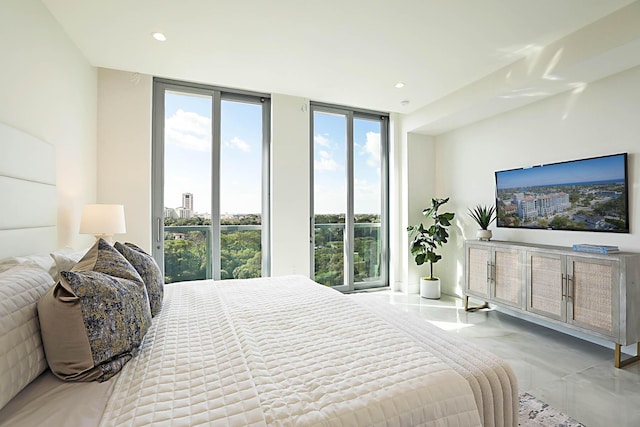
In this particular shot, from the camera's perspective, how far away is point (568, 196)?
3.06 m

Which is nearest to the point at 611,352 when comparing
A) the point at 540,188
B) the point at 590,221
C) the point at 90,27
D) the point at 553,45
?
the point at 590,221

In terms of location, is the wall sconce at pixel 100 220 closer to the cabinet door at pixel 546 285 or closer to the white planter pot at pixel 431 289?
Result: the white planter pot at pixel 431 289

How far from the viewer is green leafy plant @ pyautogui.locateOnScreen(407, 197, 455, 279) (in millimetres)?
4289

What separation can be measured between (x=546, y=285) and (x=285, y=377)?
116 inches

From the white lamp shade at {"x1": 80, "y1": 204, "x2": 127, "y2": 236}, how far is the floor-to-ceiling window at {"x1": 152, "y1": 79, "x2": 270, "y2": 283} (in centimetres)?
89

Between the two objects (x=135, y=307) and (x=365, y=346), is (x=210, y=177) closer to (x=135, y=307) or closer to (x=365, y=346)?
(x=135, y=307)

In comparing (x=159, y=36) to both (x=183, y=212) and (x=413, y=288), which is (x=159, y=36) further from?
(x=413, y=288)

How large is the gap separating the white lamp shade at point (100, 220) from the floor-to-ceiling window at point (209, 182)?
2.94 ft

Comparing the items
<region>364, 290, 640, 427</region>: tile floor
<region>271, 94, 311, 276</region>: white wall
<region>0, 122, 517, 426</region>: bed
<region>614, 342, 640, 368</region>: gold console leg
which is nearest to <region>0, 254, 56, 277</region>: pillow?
<region>0, 122, 517, 426</region>: bed

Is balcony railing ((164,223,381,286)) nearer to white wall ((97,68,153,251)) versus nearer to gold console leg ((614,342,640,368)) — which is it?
white wall ((97,68,153,251))

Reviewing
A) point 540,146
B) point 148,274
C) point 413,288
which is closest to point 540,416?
point 148,274

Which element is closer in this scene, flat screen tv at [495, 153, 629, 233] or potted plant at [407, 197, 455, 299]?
flat screen tv at [495, 153, 629, 233]

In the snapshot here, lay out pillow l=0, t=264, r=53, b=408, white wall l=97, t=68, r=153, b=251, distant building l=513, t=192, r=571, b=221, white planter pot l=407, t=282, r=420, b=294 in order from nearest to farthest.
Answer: pillow l=0, t=264, r=53, b=408 < distant building l=513, t=192, r=571, b=221 < white wall l=97, t=68, r=153, b=251 < white planter pot l=407, t=282, r=420, b=294

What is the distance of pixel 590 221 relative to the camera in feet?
9.47
